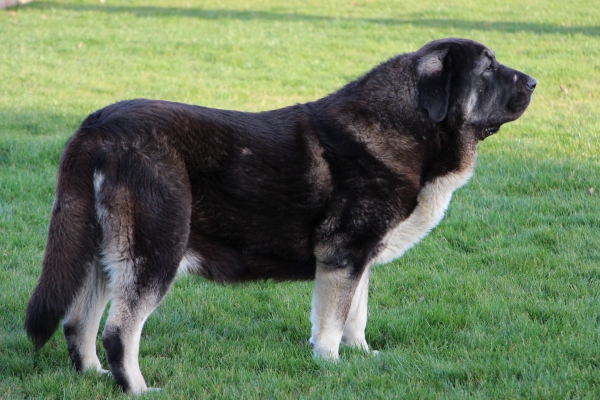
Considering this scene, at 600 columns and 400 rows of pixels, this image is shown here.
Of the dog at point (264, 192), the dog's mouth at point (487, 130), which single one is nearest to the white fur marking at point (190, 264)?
the dog at point (264, 192)

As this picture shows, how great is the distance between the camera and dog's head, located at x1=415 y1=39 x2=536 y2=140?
465 cm

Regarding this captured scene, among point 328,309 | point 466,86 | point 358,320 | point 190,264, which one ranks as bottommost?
point 358,320

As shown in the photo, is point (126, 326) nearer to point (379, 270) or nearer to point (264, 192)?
point (264, 192)

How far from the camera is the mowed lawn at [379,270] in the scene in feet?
13.9

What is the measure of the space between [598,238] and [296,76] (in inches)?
325

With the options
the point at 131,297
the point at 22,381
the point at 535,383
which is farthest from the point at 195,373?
the point at 535,383

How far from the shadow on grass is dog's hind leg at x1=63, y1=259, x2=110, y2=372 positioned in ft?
47.5

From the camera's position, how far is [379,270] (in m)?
6.14

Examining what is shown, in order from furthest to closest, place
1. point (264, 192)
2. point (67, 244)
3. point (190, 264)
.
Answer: point (264, 192) → point (190, 264) → point (67, 244)

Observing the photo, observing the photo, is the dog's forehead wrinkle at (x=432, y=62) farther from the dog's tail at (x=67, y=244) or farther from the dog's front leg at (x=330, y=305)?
the dog's tail at (x=67, y=244)

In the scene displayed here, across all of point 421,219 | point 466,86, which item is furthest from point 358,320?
point 466,86

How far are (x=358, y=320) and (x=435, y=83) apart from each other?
1663 mm

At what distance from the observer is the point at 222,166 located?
427 cm

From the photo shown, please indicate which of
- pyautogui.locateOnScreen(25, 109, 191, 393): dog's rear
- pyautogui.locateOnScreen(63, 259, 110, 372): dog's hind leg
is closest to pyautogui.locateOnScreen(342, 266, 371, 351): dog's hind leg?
pyautogui.locateOnScreen(25, 109, 191, 393): dog's rear
